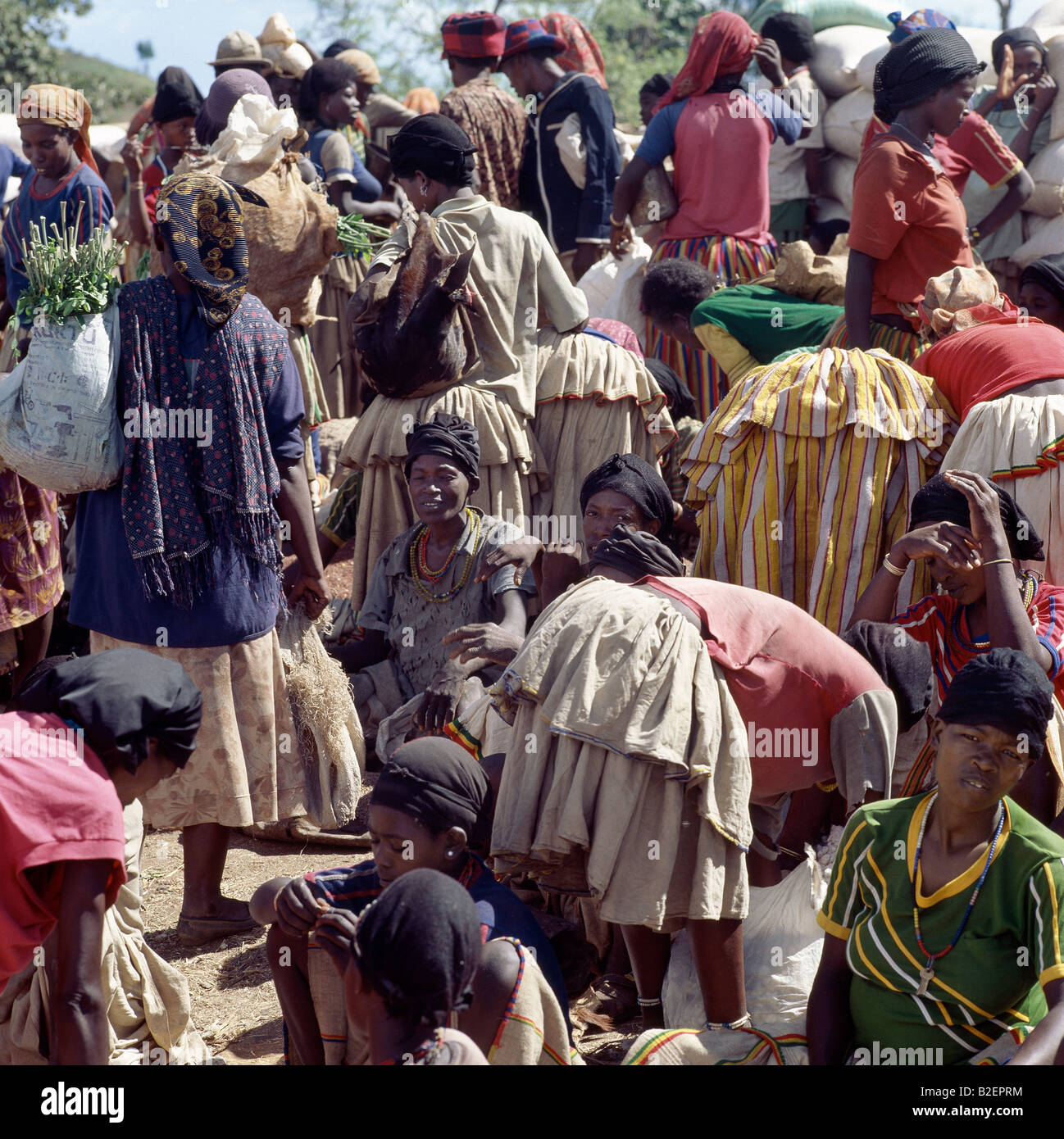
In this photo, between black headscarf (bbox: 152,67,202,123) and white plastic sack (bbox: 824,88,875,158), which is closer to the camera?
black headscarf (bbox: 152,67,202,123)

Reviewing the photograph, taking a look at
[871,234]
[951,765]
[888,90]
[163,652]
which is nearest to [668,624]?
[951,765]

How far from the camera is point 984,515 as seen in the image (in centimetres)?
398

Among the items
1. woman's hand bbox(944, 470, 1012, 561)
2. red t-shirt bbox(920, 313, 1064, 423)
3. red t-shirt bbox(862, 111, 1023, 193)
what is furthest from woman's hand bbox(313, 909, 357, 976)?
Answer: red t-shirt bbox(862, 111, 1023, 193)

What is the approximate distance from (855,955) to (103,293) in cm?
262

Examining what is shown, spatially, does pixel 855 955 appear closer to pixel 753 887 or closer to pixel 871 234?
pixel 753 887

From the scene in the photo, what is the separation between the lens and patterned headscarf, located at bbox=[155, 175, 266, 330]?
4102 millimetres

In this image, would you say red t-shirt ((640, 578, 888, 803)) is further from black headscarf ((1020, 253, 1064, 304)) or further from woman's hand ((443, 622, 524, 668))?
black headscarf ((1020, 253, 1064, 304))

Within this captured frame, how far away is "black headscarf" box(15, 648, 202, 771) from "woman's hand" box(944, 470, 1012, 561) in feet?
7.00

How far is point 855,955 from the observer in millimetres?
3107

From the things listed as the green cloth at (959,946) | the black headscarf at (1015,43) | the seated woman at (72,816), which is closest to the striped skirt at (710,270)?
the black headscarf at (1015,43)

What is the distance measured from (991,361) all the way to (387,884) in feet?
8.88

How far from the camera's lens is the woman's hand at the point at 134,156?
8281mm

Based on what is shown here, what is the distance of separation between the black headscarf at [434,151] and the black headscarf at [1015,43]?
4.29 metres

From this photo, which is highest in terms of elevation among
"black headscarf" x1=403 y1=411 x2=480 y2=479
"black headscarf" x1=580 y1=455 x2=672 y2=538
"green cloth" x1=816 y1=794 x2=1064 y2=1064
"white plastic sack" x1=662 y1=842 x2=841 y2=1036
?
"black headscarf" x1=403 y1=411 x2=480 y2=479
